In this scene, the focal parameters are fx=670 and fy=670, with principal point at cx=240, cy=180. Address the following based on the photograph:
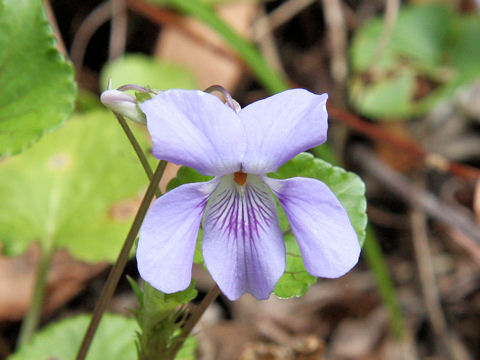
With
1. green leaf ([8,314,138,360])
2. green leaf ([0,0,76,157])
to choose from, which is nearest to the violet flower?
green leaf ([0,0,76,157])

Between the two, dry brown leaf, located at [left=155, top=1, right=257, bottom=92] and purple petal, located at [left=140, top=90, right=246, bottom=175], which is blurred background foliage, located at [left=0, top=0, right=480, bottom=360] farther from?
purple petal, located at [left=140, top=90, right=246, bottom=175]

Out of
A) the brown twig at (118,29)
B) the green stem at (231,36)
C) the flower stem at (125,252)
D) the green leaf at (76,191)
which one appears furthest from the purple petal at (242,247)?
the brown twig at (118,29)

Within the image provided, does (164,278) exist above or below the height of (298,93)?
below

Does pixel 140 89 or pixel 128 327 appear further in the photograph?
pixel 128 327

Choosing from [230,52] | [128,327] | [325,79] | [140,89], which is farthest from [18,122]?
[325,79]

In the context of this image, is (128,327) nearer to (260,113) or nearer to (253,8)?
(260,113)

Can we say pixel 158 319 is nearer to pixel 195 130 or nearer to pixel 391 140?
pixel 195 130

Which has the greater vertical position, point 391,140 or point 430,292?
point 391,140

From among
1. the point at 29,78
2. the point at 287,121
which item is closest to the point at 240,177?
the point at 287,121
